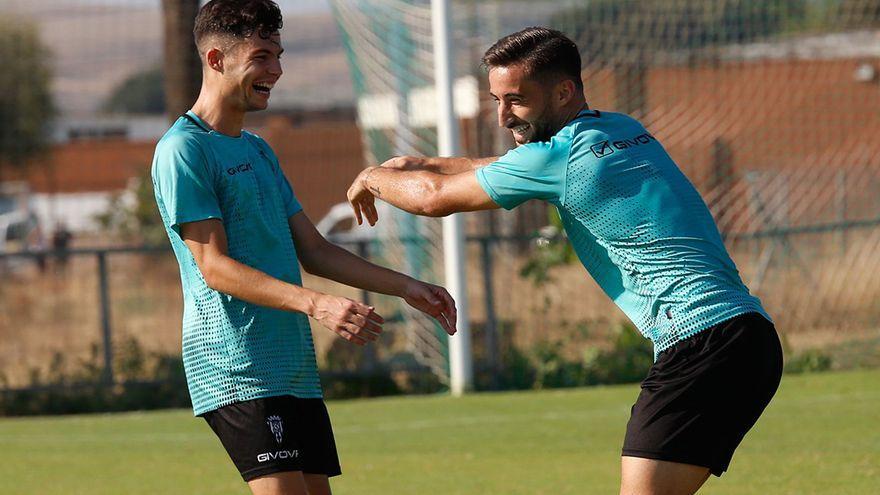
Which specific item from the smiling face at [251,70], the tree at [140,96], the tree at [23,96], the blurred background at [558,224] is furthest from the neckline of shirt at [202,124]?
the tree at [140,96]

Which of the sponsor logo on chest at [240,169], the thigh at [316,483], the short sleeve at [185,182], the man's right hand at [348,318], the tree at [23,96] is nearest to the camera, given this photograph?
the man's right hand at [348,318]

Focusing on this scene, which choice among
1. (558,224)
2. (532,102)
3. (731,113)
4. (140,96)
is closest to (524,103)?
(532,102)

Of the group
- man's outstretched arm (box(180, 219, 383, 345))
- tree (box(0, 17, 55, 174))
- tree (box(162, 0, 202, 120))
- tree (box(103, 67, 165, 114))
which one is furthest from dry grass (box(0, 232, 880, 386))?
tree (box(103, 67, 165, 114))

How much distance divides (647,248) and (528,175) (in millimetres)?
464

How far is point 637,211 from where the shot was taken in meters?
4.70

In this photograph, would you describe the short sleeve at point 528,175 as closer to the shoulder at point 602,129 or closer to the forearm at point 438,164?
the shoulder at point 602,129

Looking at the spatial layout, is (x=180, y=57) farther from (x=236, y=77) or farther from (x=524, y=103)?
(x=524, y=103)

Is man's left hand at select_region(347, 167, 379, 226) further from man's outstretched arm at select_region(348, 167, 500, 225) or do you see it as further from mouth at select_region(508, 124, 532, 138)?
mouth at select_region(508, 124, 532, 138)

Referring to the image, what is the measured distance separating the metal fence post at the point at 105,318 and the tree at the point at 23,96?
46668mm

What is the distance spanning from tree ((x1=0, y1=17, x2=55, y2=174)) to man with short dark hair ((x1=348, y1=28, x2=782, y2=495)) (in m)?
56.3

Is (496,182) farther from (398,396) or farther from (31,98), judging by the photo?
(31,98)

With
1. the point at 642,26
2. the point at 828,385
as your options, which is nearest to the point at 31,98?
the point at 642,26

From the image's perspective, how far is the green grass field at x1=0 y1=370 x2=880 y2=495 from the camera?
8.51 m

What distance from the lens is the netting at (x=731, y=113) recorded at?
14.4m
